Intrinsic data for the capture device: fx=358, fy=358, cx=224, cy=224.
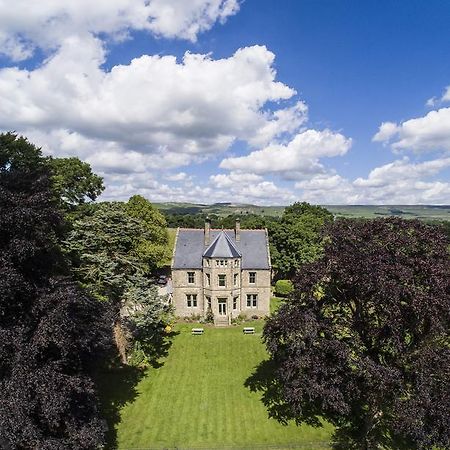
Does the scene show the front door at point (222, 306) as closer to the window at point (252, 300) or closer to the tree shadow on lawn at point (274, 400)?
the window at point (252, 300)

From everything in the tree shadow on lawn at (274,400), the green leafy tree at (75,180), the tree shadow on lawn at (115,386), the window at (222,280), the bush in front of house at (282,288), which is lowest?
the tree shadow on lawn at (274,400)

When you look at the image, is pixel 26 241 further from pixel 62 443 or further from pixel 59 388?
pixel 62 443

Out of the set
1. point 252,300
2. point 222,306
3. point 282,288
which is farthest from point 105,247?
point 282,288

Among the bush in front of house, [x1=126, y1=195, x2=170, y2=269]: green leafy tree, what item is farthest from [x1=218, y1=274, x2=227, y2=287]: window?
[x1=126, y1=195, x2=170, y2=269]: green leafy tree

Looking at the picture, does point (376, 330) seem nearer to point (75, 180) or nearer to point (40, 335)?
point (40, 335)

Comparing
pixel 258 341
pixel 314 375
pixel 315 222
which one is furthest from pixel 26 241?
pixel 315 222

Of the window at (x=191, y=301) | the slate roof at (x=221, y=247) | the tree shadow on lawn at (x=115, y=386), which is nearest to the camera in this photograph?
the tree shadow on lawn at (x=115, y=386)

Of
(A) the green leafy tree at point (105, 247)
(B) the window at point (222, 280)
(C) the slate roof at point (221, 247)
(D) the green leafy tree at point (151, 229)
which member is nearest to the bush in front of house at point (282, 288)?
(C) the slate roof at point (221, 247)
